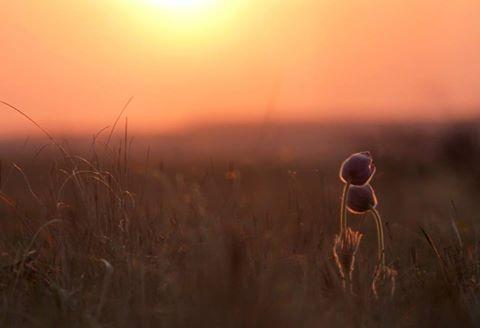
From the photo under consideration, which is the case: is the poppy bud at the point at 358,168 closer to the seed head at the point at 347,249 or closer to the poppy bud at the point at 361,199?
the poppy bud at the point at 361,199

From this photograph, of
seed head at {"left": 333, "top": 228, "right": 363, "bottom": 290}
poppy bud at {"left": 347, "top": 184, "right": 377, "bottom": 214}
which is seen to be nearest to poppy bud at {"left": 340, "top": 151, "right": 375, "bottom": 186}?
poppy bud at {"left": 347, "top": 184, "right": 377, "bottom": 214}

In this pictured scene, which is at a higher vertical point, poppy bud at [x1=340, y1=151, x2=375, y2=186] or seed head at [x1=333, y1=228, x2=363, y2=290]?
poppy bud at [x1=340, y1=151, x2=375, y2=186]

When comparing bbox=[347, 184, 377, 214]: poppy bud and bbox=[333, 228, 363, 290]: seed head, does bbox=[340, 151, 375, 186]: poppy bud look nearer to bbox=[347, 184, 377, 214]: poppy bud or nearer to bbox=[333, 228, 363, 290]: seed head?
bbox=[347, 184, 377, 214]: poppy bud

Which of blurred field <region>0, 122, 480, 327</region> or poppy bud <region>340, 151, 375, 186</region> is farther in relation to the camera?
poppy bud <region>340, 151, 375, 186</region>

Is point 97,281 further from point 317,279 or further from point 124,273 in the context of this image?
point 317,279

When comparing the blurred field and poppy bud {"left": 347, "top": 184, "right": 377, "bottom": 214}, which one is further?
poppy bud {"left": 347, "top": 184, "right": 377, "bottom": 214}

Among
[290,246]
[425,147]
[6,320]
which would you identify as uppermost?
[425,147]

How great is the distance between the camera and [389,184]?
6762 millimetres

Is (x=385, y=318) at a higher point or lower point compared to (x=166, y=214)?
lower

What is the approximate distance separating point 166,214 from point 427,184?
144 inches

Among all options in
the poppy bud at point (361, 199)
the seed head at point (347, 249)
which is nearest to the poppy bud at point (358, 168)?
the poppy bud at point (361, 199)

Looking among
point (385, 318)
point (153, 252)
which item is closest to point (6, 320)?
point (153, 252)

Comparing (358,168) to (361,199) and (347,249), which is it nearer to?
(361,199)

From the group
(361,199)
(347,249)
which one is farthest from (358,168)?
(347,249)
